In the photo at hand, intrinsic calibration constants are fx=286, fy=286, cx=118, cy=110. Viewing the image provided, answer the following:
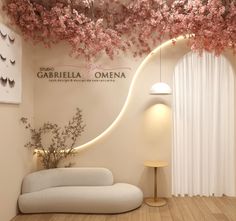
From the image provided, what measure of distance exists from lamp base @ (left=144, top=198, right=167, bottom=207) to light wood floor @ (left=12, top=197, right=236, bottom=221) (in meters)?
0.07

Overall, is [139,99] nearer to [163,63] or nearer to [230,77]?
[163,63]

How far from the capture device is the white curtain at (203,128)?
181 inches

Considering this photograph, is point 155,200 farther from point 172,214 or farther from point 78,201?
point 78,201

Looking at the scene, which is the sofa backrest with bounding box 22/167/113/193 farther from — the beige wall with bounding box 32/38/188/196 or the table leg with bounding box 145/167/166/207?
the table leg with bounding box 145/167/166/207

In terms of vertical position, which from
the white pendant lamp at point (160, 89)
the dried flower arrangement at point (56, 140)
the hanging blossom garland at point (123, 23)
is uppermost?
the hanging blossom garland at point (123, 23)

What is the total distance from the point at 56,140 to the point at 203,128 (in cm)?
237

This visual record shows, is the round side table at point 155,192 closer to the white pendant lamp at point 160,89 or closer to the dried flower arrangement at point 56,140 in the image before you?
the white pendant lamp at point 160,89

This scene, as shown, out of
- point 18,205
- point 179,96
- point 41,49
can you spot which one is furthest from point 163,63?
point 18,205

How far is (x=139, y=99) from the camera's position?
14.7ft

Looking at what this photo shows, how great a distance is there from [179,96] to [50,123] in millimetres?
2108

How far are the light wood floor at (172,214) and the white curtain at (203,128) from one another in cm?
46

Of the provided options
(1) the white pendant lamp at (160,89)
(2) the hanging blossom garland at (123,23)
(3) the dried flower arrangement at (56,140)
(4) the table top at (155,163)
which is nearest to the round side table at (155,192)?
(4) the table top at (155,163)

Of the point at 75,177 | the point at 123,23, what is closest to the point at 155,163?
the point at 75,177

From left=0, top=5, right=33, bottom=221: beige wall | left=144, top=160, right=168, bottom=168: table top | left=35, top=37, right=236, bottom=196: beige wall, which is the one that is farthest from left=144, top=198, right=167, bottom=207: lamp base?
left=0, top=5, right=33, bottom=221: beige wall
